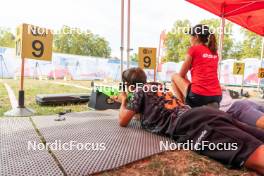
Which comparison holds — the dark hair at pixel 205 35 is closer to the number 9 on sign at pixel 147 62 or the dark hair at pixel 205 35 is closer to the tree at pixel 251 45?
the number 9 on sign at pixel 147 62

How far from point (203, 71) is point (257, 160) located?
3.76 feet

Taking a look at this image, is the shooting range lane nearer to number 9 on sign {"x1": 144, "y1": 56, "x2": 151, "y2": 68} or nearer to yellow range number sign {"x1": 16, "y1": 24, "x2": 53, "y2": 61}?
yellow range number sign {"x1": 16, "y1": 24, "x2": 53, "y2": 61}

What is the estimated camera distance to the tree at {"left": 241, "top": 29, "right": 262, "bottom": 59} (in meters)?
21.3

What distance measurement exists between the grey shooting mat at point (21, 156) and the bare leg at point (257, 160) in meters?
0.95

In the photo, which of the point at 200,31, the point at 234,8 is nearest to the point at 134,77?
the point at 200,31

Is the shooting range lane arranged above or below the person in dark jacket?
below

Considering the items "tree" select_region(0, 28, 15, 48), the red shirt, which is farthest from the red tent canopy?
"tree" select_region(0, 28, 15, 48)

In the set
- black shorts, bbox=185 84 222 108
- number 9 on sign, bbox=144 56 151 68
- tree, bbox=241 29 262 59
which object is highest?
tree, bbox=241 29 262 59

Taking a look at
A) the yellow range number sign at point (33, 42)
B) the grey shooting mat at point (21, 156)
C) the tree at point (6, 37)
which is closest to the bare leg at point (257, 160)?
the grey shooting mat at point (21, 156)

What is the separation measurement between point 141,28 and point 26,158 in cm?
3326

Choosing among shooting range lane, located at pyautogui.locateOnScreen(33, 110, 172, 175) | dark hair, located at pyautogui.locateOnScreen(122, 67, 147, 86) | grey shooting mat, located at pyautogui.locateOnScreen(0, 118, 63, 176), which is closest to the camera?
grey shooting mat, located at pyautogui.locateOnScreen(0, 118, 63, 176)

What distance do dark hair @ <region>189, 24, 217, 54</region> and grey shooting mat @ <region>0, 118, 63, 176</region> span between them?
5.40 feet

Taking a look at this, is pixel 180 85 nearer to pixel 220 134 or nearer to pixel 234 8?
pixel 220 134

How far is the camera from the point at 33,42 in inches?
105
